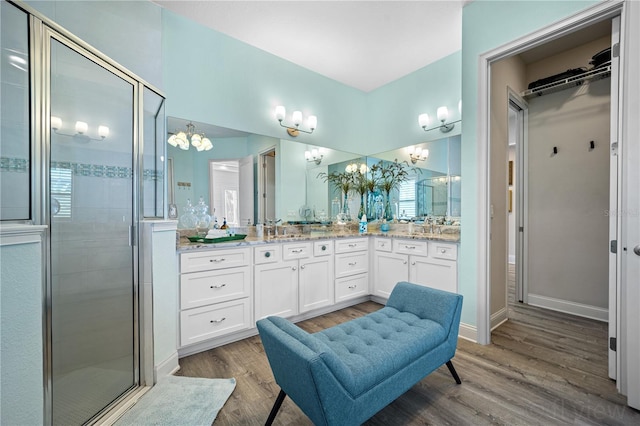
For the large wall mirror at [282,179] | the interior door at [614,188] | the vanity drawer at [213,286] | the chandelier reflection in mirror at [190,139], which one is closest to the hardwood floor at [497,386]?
the interior door at [614,188]

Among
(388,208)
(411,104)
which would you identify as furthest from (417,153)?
(388,208)

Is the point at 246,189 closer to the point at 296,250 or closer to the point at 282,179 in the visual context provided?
the point at 282,179

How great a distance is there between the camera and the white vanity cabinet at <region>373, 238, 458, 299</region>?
257 centimetres

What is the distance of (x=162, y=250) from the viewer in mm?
1878

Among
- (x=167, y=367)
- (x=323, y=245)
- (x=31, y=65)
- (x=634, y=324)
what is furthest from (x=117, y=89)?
(x=634, y=324)

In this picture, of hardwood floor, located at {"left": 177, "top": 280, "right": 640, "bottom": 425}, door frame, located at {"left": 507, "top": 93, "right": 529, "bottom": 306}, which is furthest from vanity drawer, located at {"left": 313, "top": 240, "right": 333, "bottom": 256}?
door frame, located at {"left": 507, "top": 93, "right": 529, "bottom": 306}

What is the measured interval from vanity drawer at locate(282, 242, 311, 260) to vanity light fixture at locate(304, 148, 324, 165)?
1.29 meters

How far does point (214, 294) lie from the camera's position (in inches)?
86.5

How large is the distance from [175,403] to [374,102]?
162 inches

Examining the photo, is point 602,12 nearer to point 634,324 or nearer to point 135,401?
point 634,324

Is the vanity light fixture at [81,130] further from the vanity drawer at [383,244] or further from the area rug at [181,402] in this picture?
the vanity drawer at [383,244]

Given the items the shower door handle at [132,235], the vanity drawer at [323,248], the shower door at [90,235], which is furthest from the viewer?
the vanity drawer at [323,248]

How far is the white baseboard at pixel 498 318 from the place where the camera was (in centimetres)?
260

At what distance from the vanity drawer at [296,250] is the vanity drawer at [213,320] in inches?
21.7
